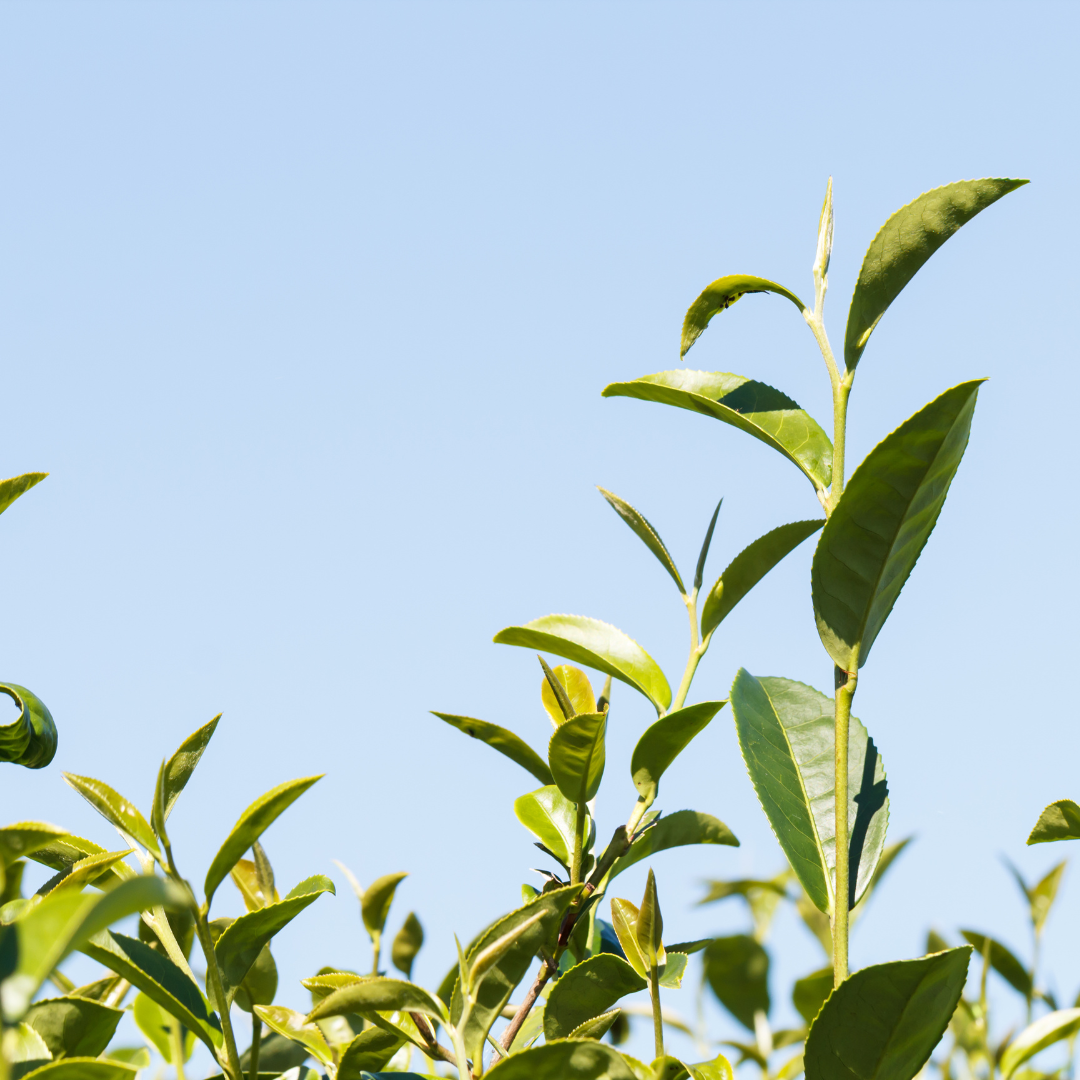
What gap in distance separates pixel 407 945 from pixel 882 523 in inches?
41.1

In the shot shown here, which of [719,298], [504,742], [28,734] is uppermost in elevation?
[719,298]

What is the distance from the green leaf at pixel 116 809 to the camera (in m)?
1.08

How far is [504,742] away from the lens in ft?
4.33

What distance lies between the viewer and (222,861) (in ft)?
3.52

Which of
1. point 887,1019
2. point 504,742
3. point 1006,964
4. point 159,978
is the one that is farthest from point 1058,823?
point 159,978

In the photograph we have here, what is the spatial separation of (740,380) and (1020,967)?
3.72ft

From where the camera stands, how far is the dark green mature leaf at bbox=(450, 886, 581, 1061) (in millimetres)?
971

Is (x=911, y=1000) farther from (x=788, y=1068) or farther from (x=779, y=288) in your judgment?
(x=788, y=1068)

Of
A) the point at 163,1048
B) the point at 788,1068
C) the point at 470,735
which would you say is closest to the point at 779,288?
the point at 470,735

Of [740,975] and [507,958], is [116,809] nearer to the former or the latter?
[507,958]

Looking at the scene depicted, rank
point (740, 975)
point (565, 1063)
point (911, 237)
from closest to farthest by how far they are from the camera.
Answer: point (565, 1063)
point (911, 237)
point (740, 975)

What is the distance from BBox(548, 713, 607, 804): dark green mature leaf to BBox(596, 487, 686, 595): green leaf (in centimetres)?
26

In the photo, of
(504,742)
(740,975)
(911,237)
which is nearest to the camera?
(911,237)

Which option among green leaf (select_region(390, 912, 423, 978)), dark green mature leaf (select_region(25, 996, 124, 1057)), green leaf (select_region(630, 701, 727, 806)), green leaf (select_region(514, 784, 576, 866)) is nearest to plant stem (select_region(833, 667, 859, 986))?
green leaf (select_region(630, 701, 727, 806))
